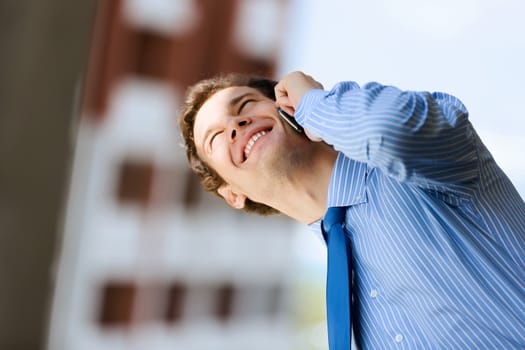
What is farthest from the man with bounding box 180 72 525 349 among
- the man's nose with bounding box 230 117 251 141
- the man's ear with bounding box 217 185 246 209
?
the man's ear with bounding box 217 185 246 209

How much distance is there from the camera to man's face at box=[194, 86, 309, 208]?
1.20 m

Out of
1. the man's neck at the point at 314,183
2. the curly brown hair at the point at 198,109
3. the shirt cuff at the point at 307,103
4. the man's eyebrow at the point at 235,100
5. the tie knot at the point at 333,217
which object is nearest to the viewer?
the shirt cuff at the point at 307,103

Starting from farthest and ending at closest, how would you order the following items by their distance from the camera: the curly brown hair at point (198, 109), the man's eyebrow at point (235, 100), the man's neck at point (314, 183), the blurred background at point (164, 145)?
the curly brown hair at point (198, 109)
the man's eyebrow at point (235, 100)
the man's neck at point (314, 183)
the blurred background at point (164, 145)

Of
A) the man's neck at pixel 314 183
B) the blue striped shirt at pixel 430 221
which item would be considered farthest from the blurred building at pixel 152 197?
the blue striped shirt at pixel 430 221

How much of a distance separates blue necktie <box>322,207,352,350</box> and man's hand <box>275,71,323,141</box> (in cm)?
18

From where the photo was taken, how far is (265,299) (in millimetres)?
9641

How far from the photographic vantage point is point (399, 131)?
0.83 meters

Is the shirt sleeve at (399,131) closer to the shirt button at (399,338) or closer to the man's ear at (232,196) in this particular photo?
the shirt button at (399,338)

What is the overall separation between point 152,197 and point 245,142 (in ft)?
21.1

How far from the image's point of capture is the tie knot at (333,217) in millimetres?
1084

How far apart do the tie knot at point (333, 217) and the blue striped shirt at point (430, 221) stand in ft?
0.18

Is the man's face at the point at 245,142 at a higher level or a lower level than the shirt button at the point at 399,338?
higher

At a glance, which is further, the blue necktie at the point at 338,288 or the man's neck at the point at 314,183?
the man's neck at the point at 314,183

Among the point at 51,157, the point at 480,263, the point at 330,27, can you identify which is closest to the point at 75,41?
the point at 51,157
